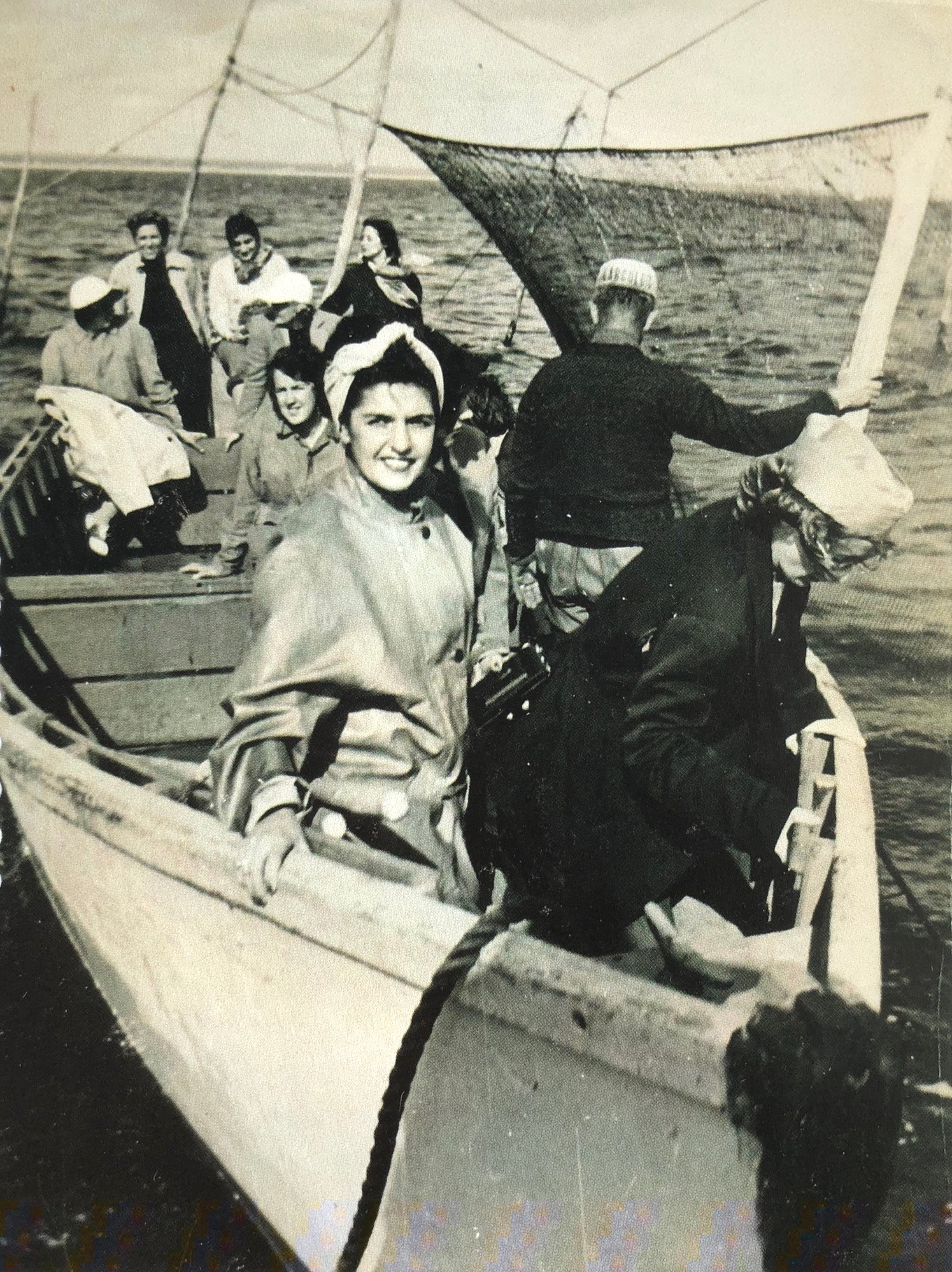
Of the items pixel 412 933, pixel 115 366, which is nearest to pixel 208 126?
pixel 115 366

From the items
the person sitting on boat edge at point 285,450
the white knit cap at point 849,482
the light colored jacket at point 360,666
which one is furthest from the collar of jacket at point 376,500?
the white knit cap at point 849,482

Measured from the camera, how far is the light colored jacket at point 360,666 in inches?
63.4

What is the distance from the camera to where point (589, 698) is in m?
1.84

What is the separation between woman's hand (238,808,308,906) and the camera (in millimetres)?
1571

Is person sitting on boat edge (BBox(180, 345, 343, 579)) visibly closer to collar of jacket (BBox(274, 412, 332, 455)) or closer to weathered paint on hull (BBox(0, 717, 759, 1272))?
collar of jacket (BBox(274, 412, 332, 455))

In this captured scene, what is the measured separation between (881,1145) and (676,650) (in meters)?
0.88

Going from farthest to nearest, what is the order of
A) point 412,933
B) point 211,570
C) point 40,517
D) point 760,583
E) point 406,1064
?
point 40,517 → point 211,570 → point 760,583 → point 406,1064 → point 412,933

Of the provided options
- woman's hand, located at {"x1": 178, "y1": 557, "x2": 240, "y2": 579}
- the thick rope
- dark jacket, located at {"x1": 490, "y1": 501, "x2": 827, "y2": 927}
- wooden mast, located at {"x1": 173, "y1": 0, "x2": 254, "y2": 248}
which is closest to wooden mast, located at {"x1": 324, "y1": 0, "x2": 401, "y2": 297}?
wooden mast, located at {"x1": 173, "y1": 0, "x2": 254, "y2": 248}

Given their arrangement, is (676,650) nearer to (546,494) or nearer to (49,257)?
(546,494)

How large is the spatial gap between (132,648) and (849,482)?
1562 mm

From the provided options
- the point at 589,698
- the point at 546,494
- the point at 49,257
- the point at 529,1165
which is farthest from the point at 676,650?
the point at 49,257

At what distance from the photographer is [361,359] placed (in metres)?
1.60

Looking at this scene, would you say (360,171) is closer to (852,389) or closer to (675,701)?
(852,389)

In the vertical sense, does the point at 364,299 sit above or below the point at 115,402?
above
